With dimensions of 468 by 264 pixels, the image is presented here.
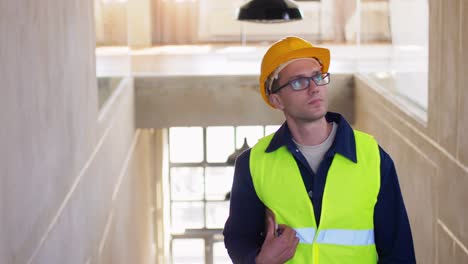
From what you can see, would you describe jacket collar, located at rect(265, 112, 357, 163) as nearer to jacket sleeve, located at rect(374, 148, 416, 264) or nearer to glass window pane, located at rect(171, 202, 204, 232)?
jacket sleeve, located at rect(374, 148, 416, 264)

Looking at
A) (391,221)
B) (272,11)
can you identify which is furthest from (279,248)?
(272,11)

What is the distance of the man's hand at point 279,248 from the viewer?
301 centimetres

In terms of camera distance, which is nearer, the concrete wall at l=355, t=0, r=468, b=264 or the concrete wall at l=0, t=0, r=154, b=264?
the concrete wall at l=0, t=0, r=154, b=264

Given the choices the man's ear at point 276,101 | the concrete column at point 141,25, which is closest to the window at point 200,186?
the concrete column at point 141,25

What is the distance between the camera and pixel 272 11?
706 centimetres

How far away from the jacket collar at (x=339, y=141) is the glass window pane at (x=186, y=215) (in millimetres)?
14132

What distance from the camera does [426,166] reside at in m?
5.87

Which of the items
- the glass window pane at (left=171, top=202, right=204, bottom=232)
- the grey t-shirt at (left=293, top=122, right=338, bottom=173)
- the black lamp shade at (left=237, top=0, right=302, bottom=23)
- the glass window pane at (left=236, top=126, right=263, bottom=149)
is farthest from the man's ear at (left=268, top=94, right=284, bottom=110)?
the glass window pane at (left=171, top=202, right=204, bottom=232)

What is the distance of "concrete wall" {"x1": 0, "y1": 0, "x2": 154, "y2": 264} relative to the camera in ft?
9.43

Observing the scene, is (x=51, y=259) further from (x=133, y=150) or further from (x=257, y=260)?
(x=133, y=150)

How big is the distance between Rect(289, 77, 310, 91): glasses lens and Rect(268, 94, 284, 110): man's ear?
0.10 metres

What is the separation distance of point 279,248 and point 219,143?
14247 mm

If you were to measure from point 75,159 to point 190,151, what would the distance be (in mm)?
12693

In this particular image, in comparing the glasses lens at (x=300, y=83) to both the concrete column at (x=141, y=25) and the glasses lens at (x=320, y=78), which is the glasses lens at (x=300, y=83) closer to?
the glasses lens at (x=320, y=78)
